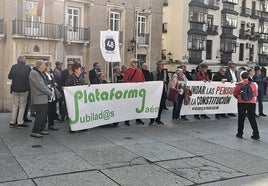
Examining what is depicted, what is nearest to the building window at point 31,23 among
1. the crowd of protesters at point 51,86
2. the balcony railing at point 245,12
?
the crowd of protesters at point 51,86

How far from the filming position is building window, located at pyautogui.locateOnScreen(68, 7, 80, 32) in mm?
25312

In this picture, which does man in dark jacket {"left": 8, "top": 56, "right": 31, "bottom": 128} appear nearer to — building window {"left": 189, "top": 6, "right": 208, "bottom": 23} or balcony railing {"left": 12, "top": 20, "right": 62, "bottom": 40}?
balcony railing {"left": 12, "top": 20, "right": 62, "bottom": 40}

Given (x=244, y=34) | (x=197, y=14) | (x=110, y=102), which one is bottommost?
(x=110, y=102)

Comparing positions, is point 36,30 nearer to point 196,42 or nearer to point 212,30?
point 196,42

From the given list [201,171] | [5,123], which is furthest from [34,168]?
[5,123]

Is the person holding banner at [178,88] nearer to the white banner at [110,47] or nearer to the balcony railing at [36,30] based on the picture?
the white banner at [110,47]

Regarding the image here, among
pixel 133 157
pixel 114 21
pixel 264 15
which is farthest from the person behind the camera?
pixel 264 15

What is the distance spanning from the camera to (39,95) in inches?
331

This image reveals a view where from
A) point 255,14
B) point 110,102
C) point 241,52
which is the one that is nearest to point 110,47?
point 110,102

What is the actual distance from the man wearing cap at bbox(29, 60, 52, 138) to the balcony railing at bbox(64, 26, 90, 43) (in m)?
16.8

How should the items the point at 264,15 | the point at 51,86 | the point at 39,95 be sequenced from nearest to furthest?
1. the point at 39,95
2. the point at 51,86
3. the point at 264,15

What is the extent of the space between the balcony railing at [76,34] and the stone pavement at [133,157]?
15606mm

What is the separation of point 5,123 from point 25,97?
1210 millimetres

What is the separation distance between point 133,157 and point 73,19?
19825 millimetres
